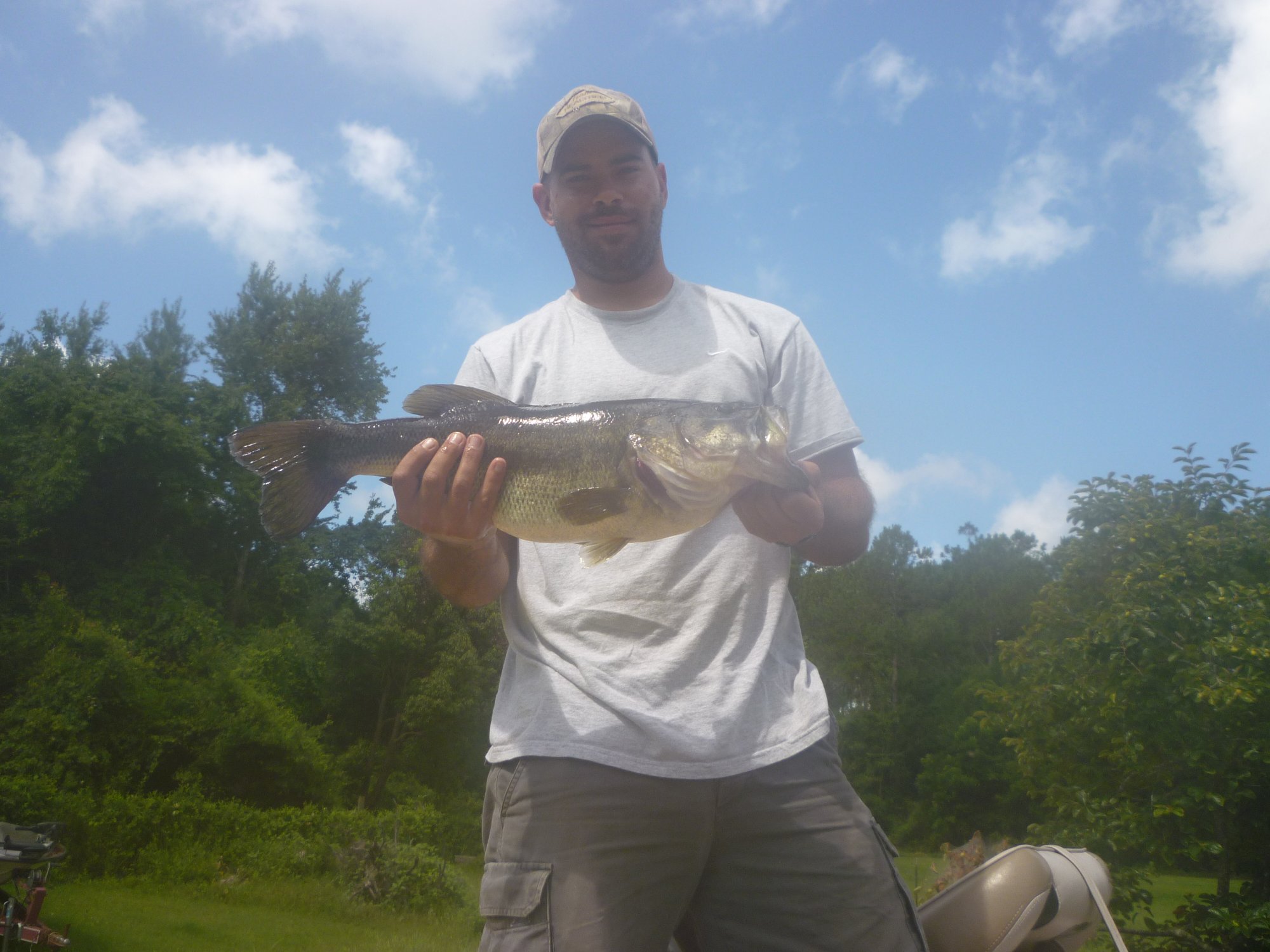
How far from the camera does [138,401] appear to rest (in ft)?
101

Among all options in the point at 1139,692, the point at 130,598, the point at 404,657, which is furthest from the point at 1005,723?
the point at 130,598

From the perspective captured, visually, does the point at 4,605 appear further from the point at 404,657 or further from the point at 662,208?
the point at 662,208

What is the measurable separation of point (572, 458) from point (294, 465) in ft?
2.87

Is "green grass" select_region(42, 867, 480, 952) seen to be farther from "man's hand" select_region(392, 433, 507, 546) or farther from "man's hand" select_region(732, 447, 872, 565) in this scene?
"man's hand" select_region(732, 447, 872, 565)

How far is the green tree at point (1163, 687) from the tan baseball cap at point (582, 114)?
12528mm

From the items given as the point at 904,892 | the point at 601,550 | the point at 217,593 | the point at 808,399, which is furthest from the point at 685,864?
the point at 217,593

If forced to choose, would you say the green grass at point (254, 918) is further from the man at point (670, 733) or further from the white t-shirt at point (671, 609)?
the white t-shirt at point (671, 609)

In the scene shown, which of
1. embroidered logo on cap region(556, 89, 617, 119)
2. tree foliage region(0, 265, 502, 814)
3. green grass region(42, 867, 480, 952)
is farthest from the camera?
tree foliage region(0, 265, 502, 814)

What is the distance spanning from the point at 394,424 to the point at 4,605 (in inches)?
1202

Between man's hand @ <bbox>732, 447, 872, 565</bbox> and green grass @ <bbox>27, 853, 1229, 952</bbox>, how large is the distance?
17.8 metres

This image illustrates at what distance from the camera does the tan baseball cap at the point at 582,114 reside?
10.1 feet

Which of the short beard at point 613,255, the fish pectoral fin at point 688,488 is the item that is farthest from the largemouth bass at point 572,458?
the short beard at point 613,255

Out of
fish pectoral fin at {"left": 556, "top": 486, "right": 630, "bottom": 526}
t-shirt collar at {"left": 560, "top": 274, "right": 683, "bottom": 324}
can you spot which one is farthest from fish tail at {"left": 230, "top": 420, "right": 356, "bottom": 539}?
t-shirt collar at {"left": 560, "top": 274, "right": 683, "bottom": 324}

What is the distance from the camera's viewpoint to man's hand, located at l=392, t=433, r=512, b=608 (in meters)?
2.45
